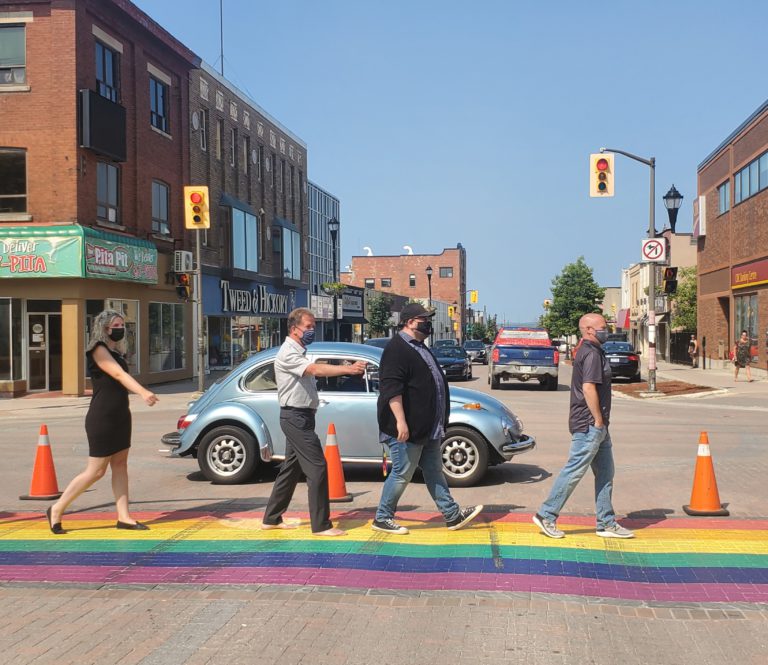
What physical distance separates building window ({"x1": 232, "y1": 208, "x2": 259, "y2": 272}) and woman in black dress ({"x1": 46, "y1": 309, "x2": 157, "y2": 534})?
94.3ft

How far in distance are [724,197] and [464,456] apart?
33450 millimetres

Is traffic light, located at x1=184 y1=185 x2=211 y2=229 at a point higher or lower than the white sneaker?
higher

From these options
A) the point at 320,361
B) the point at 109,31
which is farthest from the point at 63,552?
the point at 109,31

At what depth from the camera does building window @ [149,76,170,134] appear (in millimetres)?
28547

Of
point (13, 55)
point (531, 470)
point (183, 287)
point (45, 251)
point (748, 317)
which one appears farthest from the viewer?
point (748, 317)

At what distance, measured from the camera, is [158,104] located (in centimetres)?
2909

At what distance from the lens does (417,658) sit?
14.1ft

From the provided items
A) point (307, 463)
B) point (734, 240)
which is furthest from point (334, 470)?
point (734, 240)

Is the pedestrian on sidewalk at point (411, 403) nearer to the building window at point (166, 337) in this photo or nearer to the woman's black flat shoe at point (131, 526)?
the woman's black flat shoe at point (131, 526)

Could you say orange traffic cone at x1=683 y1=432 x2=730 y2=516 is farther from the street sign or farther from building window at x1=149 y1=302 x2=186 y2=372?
building window at x1=149 y1=302 x2=186 y2=372

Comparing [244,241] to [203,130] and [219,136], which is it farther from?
[203,130]

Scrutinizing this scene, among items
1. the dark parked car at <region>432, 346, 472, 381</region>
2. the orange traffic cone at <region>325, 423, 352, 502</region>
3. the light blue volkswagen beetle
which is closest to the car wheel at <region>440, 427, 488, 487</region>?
the light blue volkswagen beetle

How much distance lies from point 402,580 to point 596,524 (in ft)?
7.15

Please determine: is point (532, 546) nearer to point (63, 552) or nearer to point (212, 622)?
point (212, 622)
